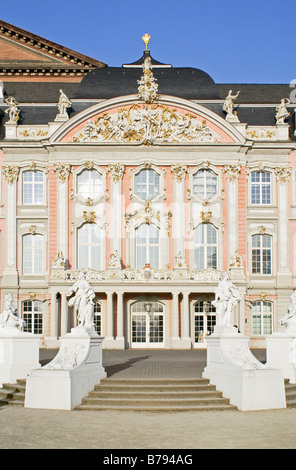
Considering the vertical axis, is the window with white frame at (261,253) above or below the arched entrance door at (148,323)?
above

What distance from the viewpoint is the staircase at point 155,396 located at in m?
17.6

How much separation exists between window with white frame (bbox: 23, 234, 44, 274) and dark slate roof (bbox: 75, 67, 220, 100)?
7.99 meters

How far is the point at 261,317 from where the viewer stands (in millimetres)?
40000

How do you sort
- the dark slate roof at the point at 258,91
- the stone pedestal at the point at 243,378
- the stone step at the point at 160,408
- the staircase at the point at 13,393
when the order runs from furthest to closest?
the dark slate roof at the point at 258,91, the staircase at the point at 13,393, the stone pedestal at the point at 243,378, the stone step at the point at 160,408

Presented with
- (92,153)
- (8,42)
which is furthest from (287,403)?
(8,42)

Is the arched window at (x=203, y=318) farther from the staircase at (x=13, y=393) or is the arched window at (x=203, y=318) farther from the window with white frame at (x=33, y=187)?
the staircase at (x=13, y=393)

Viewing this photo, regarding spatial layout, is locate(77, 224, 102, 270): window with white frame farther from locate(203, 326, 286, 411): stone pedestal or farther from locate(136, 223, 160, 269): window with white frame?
locate(203, 326, 286, 411): stone pedestal

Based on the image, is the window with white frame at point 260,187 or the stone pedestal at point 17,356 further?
the window with white frame at point 260,187

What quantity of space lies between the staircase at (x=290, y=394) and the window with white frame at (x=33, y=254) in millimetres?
22525

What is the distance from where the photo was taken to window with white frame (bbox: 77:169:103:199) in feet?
131

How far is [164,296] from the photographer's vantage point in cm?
3903

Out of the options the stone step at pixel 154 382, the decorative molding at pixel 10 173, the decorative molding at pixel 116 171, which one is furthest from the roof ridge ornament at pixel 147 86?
the stone step at pixel 154 382

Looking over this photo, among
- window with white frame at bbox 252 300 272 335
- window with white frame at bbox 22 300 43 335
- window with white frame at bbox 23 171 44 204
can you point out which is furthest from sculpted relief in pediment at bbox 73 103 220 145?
window with white frame at bbox 252 300 272 335
